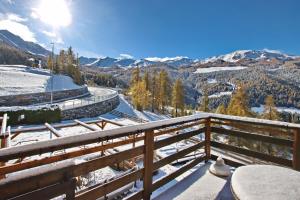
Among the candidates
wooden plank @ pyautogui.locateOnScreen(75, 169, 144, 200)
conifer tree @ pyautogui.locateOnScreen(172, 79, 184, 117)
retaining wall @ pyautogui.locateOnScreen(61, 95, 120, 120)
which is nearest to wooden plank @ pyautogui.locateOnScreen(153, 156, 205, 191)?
wooden plank @ pyautogui.locateOnScreen(75, 169, 144, 200)

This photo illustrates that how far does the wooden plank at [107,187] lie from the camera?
2129 mm

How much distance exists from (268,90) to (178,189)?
14502cm

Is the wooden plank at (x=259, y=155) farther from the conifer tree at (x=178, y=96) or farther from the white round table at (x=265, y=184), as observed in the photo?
the conifer tree at (x=178, y=96)

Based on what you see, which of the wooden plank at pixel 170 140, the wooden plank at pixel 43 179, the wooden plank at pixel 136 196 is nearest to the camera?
the wooden plank at pixel 43 179

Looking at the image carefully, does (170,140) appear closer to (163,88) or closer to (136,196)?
(136,196)

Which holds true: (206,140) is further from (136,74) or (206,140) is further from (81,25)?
(136,74)

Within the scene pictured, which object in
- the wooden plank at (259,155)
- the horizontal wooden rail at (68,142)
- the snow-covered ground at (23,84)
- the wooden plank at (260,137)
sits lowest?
the wooden plank at (259,155)

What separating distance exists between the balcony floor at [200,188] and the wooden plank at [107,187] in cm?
59

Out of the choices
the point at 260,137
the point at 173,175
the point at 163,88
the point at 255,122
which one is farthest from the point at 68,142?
the point at 163,88

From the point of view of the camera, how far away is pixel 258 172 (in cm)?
218

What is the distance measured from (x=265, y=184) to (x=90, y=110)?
25296 mm

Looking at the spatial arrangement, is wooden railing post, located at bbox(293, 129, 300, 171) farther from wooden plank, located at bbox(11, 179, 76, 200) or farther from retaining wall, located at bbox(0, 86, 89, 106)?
retaining wall, located at bbox(0, 86, 89, 106)

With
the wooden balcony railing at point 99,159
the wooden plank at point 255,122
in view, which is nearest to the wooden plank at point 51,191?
the wooden balcony railing at point 99,159

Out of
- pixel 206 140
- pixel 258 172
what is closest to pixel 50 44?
pixel 206 140
